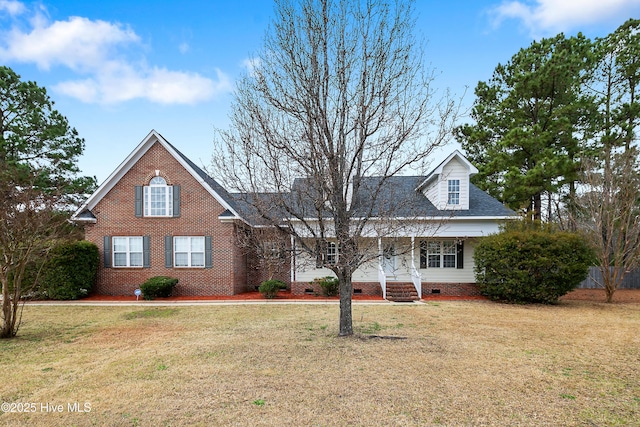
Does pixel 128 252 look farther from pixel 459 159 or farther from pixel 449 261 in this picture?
pixel 459 159

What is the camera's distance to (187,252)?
17000 mm

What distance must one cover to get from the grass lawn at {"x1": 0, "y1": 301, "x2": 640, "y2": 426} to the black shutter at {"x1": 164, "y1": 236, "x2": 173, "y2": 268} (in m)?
5.94

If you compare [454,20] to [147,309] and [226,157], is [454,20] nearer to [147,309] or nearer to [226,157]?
[226,157]

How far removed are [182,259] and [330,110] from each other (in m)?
12.5

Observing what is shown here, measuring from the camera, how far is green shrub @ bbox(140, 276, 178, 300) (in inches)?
616

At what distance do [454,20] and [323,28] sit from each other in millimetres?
3859

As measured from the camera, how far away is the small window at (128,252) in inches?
672

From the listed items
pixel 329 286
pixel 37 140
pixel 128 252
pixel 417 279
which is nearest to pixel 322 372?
pixel 329 286

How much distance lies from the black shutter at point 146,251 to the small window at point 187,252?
1211mm

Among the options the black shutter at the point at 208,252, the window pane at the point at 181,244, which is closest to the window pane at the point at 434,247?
the black shutter at the point at 208,252

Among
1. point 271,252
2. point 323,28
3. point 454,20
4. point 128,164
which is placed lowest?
point 271,252

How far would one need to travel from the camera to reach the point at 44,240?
898 centimetres

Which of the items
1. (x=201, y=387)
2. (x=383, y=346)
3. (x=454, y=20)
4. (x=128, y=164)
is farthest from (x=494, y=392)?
(x=128, y=164)

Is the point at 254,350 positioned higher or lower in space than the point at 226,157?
lower
